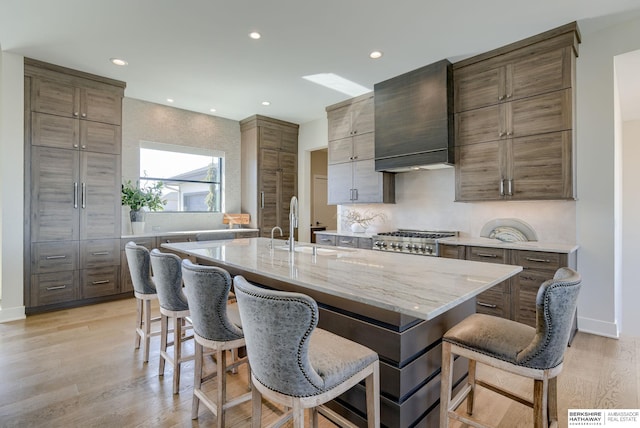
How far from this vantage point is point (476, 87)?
141 inches

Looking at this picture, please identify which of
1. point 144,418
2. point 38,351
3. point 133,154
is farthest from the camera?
point 133,154

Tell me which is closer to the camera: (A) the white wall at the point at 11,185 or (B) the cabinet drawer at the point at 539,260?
(B) the cabinet drawer at the point at 539,260

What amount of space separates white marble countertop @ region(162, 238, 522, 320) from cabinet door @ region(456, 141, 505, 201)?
6.07 feet

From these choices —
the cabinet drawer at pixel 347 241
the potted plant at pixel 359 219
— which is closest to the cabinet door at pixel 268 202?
the potted plant at pixel 359 219

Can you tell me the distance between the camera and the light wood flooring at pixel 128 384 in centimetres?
184

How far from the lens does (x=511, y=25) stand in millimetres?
2936

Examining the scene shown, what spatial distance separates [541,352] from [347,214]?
166 inches

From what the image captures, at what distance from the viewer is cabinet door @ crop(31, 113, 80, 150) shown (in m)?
3.69

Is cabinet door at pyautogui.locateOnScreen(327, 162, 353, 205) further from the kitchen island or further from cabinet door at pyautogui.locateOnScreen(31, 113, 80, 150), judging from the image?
cabinet door at pyautogui.locateOnScreen(31, 113, 80, 150)

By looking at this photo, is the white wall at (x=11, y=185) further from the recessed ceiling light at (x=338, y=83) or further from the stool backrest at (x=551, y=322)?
the stool backrest at (x=551, y=322)

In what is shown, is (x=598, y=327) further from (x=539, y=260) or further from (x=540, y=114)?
(x=540, y=114)

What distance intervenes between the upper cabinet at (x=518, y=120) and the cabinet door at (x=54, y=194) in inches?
188

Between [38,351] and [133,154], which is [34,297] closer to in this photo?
[38,351]

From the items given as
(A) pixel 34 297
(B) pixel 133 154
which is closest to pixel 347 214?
(B) pixel 133 154
